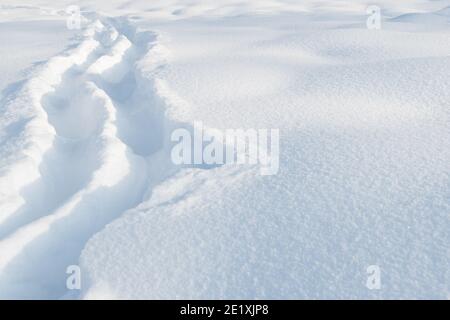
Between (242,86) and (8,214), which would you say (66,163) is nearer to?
(8,214)

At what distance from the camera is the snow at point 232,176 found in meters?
2.14

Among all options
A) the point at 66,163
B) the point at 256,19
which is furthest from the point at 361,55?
the point at 256,19

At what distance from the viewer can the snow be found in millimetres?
2137

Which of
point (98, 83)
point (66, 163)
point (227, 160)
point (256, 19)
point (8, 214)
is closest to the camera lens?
point (8, 214)

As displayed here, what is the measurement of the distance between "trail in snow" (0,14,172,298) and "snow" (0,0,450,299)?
13 millimetres

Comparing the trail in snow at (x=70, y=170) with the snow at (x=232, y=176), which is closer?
the snow at (x=232, y=176)

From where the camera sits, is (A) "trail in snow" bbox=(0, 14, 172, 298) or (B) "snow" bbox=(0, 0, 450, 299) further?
(A) "trail in snow" bbox=(0, 14, 172, 298)

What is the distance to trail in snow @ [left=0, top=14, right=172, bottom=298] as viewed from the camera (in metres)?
2.47

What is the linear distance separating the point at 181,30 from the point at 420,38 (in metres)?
4.34

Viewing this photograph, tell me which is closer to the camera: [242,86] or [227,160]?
[227,160]

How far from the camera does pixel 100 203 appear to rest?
9.55ft

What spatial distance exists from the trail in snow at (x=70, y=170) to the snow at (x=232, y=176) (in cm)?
1

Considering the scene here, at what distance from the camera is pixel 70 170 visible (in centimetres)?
361

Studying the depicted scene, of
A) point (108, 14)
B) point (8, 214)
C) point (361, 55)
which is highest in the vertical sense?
point (108, 14)
